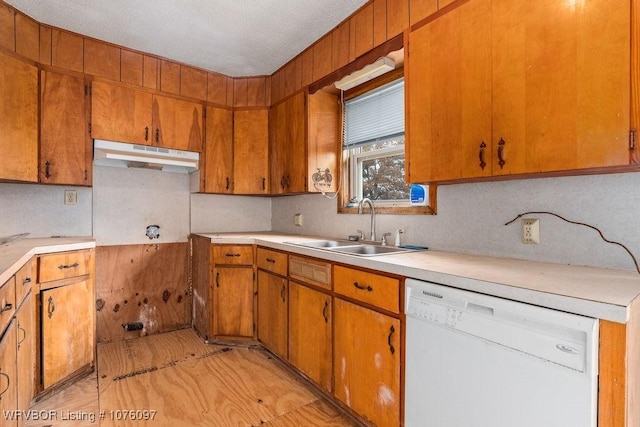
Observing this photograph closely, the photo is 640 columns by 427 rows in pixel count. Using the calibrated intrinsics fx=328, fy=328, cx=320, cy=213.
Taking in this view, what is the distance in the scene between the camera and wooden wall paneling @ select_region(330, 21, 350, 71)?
2.25 m

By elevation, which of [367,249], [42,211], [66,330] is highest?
[42,211]

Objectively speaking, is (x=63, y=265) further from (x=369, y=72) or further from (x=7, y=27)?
(x=369, y=72)

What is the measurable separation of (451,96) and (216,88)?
2301 mm

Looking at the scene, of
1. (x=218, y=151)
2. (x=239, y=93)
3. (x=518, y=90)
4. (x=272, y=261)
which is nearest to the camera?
(x=518, y=90)

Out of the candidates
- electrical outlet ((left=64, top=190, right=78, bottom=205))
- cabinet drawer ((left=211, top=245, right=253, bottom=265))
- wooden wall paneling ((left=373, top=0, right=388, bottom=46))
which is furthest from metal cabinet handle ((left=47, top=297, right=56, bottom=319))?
wooden wall paneling ((left=373, top=0, right=388, bottom=46))

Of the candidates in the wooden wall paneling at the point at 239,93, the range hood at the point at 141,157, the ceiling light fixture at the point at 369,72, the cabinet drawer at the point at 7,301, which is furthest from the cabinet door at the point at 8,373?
the wooden wall paneling at the point at 239,93

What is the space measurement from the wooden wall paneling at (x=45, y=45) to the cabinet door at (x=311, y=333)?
2328 millimetres

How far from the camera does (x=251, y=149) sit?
317 cm

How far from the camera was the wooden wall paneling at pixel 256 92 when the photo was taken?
3.18m

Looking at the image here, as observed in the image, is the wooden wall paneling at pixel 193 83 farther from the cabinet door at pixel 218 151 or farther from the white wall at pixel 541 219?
the white wall at pixel 541 219

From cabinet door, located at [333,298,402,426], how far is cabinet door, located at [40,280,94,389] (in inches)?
67.5

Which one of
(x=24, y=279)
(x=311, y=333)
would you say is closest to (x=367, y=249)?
(x=311, y=333)

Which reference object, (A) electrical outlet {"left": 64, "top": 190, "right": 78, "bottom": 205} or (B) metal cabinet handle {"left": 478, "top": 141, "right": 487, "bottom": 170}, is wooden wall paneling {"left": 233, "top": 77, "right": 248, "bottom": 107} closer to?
(A) electrical outlet {"left": 64, "top": 190, "right": 78, "bottom": 205}

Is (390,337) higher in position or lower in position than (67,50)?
lower
